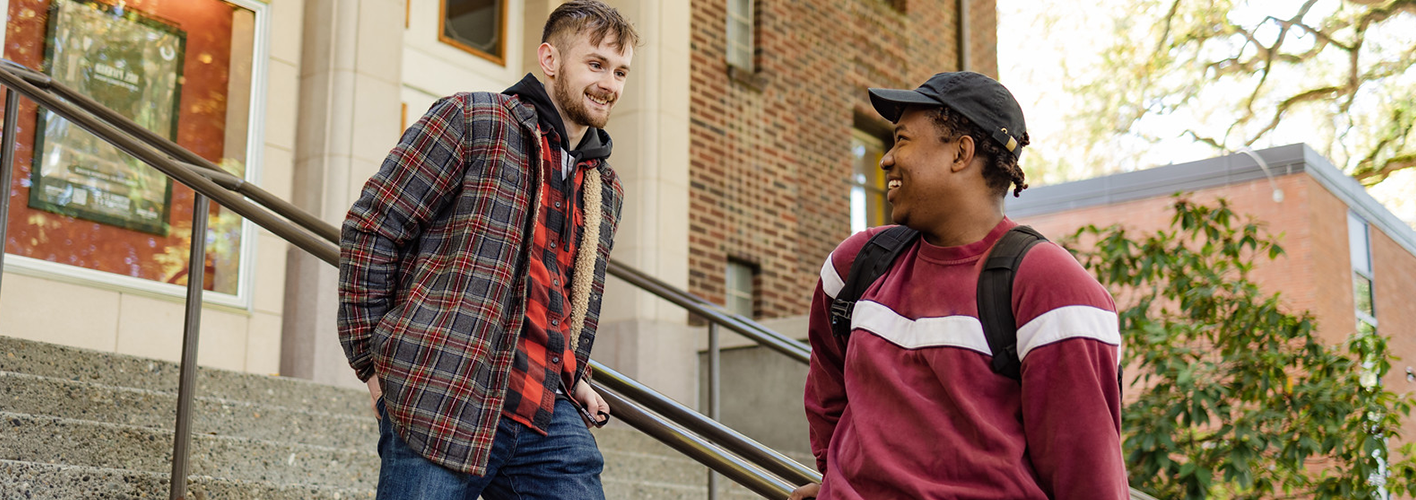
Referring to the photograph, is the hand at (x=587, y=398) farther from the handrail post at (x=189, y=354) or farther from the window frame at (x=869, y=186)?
the window frame at (x=869, y=186)

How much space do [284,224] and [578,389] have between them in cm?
117

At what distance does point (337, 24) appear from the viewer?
683 cm

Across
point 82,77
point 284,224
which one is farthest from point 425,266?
point 82,77

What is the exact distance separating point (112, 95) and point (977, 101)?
17.7ft

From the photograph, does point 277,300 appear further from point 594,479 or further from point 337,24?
point 594,479

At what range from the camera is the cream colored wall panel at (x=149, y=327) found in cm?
591

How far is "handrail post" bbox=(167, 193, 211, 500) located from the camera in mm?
3275

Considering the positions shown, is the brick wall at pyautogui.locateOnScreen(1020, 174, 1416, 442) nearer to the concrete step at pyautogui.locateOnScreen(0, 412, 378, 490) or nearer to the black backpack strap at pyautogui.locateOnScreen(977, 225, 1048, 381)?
the concrete step at pyautogui.locateOnScreen(0, 412, 378, 490)

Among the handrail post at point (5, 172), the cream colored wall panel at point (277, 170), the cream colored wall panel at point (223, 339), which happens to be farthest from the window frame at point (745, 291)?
the handrail post at point (5, 172)

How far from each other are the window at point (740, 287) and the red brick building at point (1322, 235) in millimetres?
4912

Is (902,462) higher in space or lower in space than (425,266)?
lower

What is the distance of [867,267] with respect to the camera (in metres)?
1.97

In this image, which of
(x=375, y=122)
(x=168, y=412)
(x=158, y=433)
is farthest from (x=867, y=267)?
(x=375, y=122)

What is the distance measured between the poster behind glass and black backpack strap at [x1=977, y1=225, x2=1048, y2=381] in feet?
15.2
